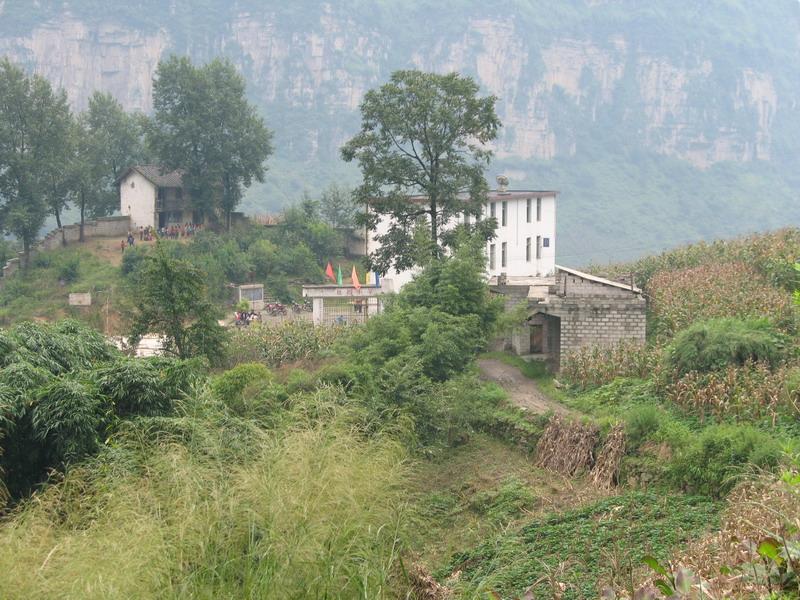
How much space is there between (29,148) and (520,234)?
2413 cm

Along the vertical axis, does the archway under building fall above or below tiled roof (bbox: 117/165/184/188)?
below

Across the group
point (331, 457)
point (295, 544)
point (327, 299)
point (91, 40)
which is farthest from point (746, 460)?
point (91, 40)

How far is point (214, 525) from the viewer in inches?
474

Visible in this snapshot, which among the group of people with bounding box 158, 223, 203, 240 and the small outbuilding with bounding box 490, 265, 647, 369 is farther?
the group of people with bounding box 158, 223, 203, 240

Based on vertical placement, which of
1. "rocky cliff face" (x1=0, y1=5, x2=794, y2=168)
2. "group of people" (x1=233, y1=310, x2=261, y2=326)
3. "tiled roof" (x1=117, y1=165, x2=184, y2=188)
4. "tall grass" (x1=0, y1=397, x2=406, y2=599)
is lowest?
"tall grass" (x1=0, y1=397, x2=406, y2=599)

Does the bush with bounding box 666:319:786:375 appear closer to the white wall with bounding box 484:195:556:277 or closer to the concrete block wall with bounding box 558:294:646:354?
the concrete block wall with bounding box 558:294:646:354

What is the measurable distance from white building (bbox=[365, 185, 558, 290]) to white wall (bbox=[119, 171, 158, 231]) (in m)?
16.0

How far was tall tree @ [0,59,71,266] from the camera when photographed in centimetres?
5319

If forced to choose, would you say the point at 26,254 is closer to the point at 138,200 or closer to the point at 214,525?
the point at 138,200

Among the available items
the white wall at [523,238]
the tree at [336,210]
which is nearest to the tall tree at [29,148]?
the tree at [336,210]

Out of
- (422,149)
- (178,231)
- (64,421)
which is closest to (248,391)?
(64,421)

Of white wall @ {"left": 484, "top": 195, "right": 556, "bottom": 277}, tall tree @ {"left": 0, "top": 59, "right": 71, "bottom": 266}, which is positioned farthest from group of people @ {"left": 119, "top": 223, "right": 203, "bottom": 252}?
white wall @ {"left": 484, "top": 195, "right": 556, "bottom": 277}

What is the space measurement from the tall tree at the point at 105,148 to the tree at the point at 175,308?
33.3 meters

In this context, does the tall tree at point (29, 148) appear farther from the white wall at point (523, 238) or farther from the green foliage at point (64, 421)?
the green foliage at point (64, 421)
